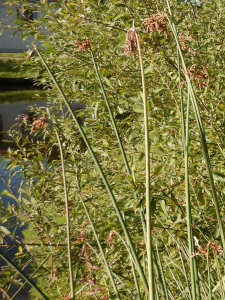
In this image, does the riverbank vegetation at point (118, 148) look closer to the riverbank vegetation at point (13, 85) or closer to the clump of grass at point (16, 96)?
the clump of grass at point (16, 96)

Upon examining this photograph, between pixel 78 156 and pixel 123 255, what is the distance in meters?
0.51

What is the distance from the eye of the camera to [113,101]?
139cm

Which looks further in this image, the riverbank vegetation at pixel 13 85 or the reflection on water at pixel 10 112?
the riverbank vegetation at pixel 13 85

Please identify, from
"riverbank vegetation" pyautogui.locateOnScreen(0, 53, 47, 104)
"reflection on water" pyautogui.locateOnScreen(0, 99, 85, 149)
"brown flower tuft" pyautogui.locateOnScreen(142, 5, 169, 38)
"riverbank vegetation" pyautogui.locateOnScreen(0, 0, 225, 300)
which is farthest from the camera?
"riverbank vegetation" pyautogui.locateOnScreen(0, 53, 47, 104)

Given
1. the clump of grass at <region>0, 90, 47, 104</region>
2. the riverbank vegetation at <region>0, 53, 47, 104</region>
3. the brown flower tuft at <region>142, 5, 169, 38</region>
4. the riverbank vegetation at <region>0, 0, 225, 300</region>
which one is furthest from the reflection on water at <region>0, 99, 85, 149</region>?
the brown flower tuft at <region>142, 5, 169, 38</region>

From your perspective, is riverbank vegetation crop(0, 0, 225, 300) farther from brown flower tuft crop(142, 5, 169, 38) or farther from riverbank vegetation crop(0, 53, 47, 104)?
riverbank vegetation crop(0, 53, 47, 104)

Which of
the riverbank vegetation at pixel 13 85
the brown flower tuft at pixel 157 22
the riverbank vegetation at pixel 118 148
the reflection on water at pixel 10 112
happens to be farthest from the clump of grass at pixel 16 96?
the brown flower tuft at pixel 157 22

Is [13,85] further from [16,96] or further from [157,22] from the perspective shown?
[157,22]

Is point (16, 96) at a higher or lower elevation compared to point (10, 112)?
higher

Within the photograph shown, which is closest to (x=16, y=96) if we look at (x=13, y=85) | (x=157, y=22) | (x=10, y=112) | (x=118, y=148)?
(x=13, y=85)

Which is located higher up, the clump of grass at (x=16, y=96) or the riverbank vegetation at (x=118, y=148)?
the riverbank vegetation at (x=118, y=148)

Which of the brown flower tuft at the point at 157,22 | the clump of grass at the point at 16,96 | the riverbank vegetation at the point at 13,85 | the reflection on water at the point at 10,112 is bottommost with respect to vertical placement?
the reflection on water at the point at 10,112

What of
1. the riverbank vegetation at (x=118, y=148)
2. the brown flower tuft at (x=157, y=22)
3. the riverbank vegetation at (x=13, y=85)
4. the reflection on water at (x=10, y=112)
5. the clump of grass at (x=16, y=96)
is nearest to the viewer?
the brown flower tuft at (x=157, y=22)

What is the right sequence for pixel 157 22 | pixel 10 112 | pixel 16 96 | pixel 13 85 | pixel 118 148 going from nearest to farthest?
pixel 157 22 → pixel 118 148 → pixel 10 112 → pixel 16 96 → pixel 13 85
